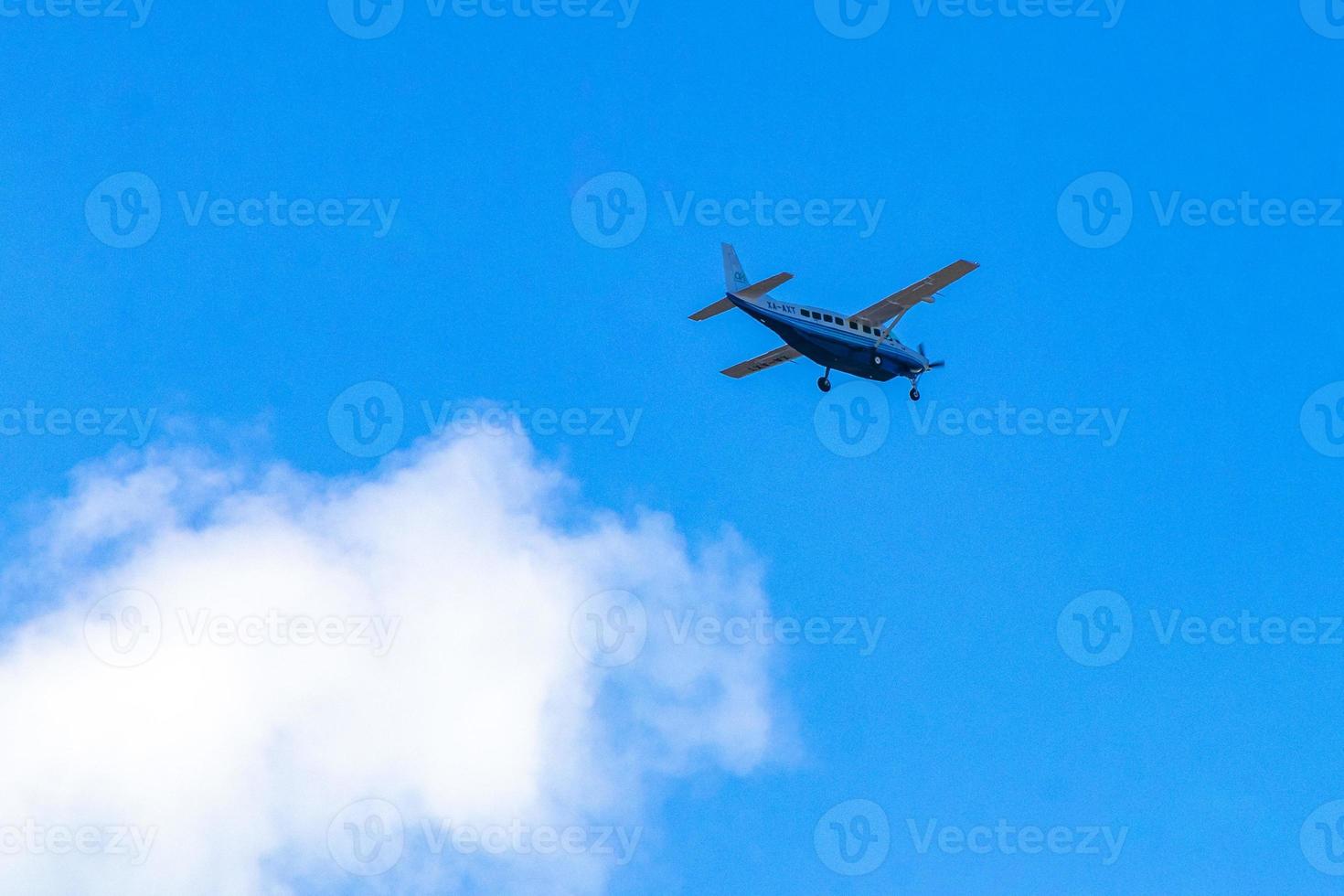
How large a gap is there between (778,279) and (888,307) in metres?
10.2

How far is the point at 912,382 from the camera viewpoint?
272ft

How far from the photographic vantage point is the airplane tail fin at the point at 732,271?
254 feet

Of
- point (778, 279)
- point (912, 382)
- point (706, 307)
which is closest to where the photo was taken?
point (778, 279)

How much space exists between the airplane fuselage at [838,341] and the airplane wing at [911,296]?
1.79 ft

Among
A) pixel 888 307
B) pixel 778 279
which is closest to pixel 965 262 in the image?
pixel 888 307

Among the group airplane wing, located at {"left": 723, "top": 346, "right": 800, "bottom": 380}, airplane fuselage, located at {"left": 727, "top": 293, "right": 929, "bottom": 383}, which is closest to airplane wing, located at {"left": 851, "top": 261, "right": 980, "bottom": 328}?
airplane fuselage, located at {"left": 727, "top": 293, "right": 929, "bottom": 383}

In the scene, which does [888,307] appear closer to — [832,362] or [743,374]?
[832,362]

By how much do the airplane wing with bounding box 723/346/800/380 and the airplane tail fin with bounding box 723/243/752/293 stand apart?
22.2 feet

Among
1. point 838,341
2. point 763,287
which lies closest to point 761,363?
point 838,341

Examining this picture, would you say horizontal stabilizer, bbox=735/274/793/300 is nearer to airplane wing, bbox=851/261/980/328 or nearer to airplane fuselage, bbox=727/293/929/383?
airplane fuselage, bbox=727/293/929/383

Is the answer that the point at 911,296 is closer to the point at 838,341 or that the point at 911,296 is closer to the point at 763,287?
the point at 838,341

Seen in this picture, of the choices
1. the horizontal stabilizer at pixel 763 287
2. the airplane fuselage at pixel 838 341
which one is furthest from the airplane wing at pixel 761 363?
the horizontal stabilizer at pixel 763 287

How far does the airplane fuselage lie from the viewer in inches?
3022

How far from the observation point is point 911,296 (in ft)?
260
